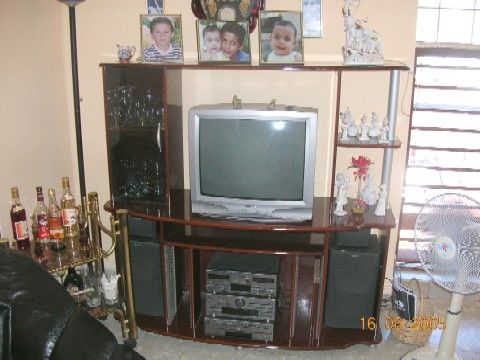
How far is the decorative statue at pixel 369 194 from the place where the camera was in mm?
2850

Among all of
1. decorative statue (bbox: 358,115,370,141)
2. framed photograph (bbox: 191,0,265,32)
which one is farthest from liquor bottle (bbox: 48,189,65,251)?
decorative statue (bbox: 358,115,370,141)

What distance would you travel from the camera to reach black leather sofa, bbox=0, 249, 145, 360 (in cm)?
177

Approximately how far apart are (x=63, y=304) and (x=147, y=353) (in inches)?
40.9

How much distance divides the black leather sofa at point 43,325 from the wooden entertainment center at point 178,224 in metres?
0.85

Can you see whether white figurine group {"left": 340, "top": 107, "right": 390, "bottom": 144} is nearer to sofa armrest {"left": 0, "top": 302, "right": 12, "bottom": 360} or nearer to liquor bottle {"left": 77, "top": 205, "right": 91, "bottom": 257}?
liquor bottle {"left": 77, "top": 205, "right": 91, "bottom": 257}

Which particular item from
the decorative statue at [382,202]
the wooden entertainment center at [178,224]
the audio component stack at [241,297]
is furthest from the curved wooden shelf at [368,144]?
the audio component stack at [241,297]

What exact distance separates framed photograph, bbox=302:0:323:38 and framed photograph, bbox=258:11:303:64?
0.23m

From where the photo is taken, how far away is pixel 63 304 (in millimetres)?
1929

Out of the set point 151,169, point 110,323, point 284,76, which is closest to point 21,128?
point 151,169

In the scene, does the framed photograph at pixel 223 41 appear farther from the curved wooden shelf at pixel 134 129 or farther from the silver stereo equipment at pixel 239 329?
the silver stereo equipment at pixel 239 329

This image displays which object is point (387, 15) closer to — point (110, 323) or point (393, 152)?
point (393, 152)

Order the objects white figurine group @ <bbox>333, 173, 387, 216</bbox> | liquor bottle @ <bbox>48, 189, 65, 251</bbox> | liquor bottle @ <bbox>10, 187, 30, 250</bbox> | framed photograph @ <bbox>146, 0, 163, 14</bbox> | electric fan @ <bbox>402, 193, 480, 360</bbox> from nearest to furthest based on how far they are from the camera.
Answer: electric fan @ <bbox>402, 193, 480, 360</bbox> < liquor bottle @ <bbox>10, 187, 30, 250</bbox> < liquor bottle @ <bbox>48, 189, 65, 251</bbox> < white figurine group @ <bbox>333, 173, 387, 216</bbox> < framed photograph @ <bbox>146, 0, 163, 14</bbox>
